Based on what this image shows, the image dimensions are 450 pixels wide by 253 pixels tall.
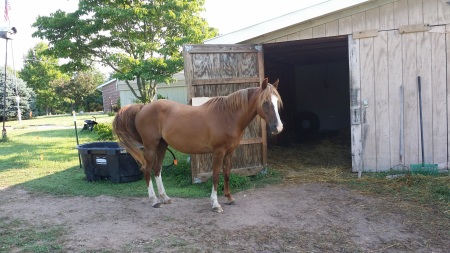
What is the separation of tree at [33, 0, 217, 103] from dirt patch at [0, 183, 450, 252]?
18.9ft

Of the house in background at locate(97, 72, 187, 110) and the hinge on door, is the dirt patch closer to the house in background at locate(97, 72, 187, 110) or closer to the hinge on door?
the hinge on door

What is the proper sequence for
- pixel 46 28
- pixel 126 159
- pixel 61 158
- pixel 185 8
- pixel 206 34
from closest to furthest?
pixel 126 159 → pixel 61 158 → pixel 46 28 → pixel 185 8 → pixel 206 34

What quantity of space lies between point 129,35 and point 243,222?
8.83 metres

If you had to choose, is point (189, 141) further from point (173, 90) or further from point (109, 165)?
point (173, 90)

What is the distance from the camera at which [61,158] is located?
841 centimetres

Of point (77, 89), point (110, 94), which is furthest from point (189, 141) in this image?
point (77, 89)

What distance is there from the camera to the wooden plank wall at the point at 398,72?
5.32 m

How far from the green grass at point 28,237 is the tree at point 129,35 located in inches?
252

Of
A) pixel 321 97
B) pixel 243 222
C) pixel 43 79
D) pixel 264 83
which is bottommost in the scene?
pixel 243 222

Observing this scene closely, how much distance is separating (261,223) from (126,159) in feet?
9.49

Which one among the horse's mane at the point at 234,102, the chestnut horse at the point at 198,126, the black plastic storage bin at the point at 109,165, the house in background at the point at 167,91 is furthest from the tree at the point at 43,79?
the horse's mane at the point at 234,102

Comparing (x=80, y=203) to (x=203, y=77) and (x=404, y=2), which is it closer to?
(x=203, y=77)

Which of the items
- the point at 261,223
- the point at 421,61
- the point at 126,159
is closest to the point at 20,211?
the point at 126,159

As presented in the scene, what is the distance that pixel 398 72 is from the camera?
5465 mm
